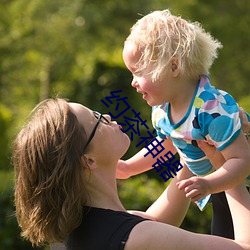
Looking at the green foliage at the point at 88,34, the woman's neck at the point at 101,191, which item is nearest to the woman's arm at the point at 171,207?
the woman's neck at the point at 101,191

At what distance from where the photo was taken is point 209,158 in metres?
2.89

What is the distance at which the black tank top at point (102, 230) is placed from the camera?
105 inches

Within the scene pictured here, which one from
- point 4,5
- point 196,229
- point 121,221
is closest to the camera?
point 121,221

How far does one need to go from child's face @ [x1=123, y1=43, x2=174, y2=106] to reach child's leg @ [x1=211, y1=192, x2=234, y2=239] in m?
0.51

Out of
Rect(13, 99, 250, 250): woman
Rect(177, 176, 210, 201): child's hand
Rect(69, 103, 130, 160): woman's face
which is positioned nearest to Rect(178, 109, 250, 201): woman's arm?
Rect(177, 176, 210, 201): child's hand

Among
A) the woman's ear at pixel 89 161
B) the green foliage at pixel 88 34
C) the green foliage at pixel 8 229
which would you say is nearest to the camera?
the woman's ear at pixel 89 161

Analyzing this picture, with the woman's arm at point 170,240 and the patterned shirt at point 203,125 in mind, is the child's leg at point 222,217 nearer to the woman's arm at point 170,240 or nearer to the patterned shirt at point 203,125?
the patterned shirt at point 203,125

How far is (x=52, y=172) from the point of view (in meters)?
2.78

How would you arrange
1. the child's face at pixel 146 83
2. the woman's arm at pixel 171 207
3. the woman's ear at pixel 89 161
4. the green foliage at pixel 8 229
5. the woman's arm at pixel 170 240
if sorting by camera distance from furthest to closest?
1. the green foliage at pixel 8 229
2. the woman's arm at pixel 171 207
3. the child's face at pixel 146 83
4. the woman's ear at pixel 89 161
5. the woman's arm at pixel 170 240

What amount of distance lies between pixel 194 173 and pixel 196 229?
3974 millimetres

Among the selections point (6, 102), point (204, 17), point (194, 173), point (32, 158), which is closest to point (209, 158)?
point (194, 173)

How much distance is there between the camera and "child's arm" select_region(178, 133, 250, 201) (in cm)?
267

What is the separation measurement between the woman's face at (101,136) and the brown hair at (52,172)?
0.03 metres

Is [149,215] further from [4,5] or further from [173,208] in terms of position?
[4,5]
